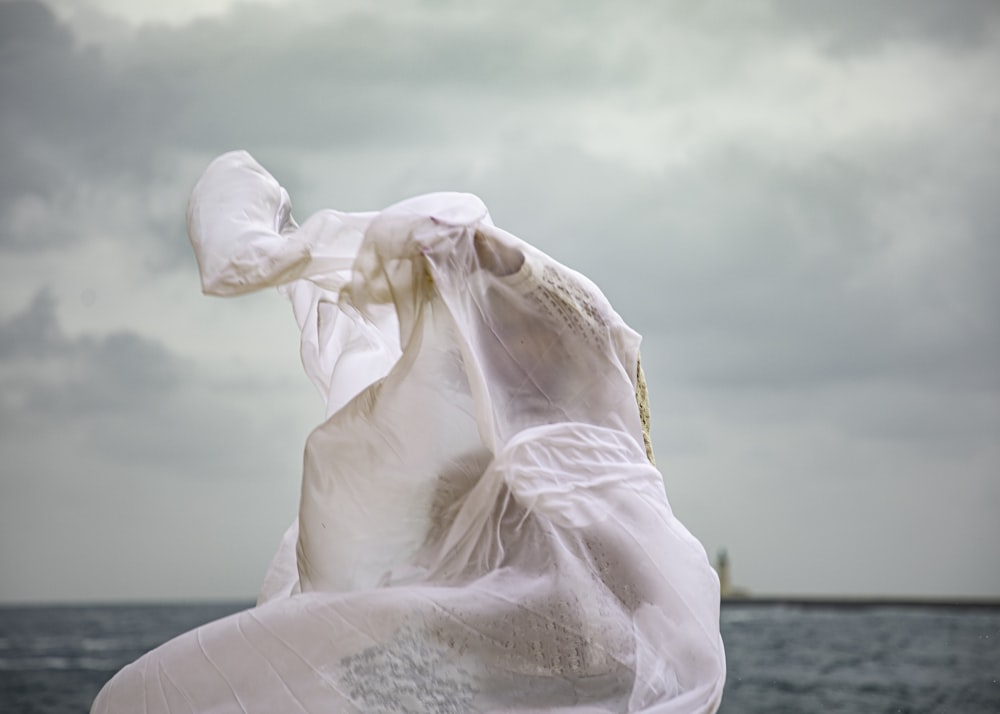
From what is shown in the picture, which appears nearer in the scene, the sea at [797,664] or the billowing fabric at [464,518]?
the billowing fabric at [464,518]

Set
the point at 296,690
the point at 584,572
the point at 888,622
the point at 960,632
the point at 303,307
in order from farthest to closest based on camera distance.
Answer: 1. the point at 888,622
2. the point at 960,632
3. the point at 303,307
4. the point at 584,572
5. the point at 296,690

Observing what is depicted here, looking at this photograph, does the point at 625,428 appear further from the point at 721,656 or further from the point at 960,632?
the point at 960,632

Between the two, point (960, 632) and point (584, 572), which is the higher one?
point (584, 572)

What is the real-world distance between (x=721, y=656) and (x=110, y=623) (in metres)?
72.2

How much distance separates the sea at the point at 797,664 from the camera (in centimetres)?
2817

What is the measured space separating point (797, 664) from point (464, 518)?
1591 inches

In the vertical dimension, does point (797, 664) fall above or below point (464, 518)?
below

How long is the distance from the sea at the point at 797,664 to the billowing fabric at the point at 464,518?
2109 centimetres

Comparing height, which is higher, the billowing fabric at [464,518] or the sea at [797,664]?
the billowing fabric at [464,518]

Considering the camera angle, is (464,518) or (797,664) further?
(797,664)

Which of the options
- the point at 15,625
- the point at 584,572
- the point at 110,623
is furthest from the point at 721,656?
the point at 15,625

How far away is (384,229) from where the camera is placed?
10.1 ft

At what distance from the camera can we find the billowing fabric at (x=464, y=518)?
2973 millimetres

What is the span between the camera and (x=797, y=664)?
4156 cm
